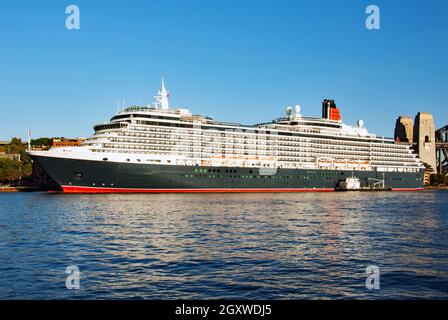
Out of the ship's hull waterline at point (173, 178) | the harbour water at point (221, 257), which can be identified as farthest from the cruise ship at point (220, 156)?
the harbour water at point (221, 257)

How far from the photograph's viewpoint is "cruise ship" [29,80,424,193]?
266 ft

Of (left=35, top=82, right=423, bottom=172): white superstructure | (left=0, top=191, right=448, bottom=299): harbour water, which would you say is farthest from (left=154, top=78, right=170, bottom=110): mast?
(left=0, top=191, right=448, bottom=299): harbour water

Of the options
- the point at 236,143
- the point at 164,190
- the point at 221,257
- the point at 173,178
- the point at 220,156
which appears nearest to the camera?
the point at 221,257

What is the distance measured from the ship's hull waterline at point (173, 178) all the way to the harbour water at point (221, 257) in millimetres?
37611

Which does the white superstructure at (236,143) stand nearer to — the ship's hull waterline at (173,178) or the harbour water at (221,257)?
the ship's hull waterline at (173,178)

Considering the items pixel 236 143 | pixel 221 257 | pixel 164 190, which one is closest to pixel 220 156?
pixel 236 143

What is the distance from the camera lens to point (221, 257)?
24297 mm

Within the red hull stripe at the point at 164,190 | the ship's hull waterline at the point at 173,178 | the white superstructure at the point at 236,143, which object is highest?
the white superstructure at the point at 236,143

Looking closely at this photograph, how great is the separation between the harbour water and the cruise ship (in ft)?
126

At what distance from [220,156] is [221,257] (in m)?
73.5

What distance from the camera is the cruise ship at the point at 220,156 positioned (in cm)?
8100

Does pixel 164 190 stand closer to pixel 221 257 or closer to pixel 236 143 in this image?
pixel 236 143

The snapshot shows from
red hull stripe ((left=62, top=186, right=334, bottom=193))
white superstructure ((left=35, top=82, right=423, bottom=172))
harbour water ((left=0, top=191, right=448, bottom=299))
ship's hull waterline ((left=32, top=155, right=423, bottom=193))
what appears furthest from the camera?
white superstructure ((left=35, top=82, right=423, bottom=172))

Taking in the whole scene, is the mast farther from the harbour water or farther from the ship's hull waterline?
the harbour water
